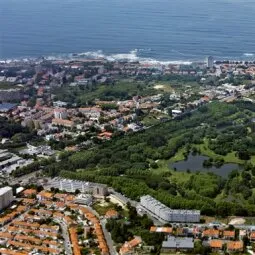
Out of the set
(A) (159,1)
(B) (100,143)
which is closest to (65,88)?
(B) (100,143)

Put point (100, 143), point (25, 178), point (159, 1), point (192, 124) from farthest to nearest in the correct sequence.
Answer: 1. point (159, 1)
2. point (192, 124)
3. point (100, 143)
4. point (25, 178)

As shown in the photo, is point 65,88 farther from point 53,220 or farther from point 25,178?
point 53,220

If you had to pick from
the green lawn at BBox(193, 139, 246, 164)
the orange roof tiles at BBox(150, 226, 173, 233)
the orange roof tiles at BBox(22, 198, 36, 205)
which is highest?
the orange roof tiles at BBox(150, 226, 173, 233)

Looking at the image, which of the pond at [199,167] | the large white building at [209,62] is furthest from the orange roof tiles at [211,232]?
the large white building at [209,62]

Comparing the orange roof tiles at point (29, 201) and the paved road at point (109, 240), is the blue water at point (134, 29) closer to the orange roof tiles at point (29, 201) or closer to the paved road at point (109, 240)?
the orange roof tiles at point (29, 201)

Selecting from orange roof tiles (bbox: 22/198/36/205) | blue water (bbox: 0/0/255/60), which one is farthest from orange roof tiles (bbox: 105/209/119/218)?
blue water (bbox: 0/0/255/60)

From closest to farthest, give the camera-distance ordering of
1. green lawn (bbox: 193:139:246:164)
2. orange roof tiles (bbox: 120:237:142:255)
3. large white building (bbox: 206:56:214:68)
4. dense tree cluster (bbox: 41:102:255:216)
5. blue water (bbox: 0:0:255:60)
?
orange roof tiles (bbox: 120:237:142:255) → dense tree cluster (bbox: 41:102:255:216) → green lawn (bbox: 193:139:246:164) → large white building (bbox: 206:56:214:68) → blue water (bbox: 0:0:255:60)

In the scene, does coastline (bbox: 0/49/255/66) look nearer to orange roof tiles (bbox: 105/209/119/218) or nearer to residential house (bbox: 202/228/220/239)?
orange roof tiles (bbox: 105/209/119/218)
